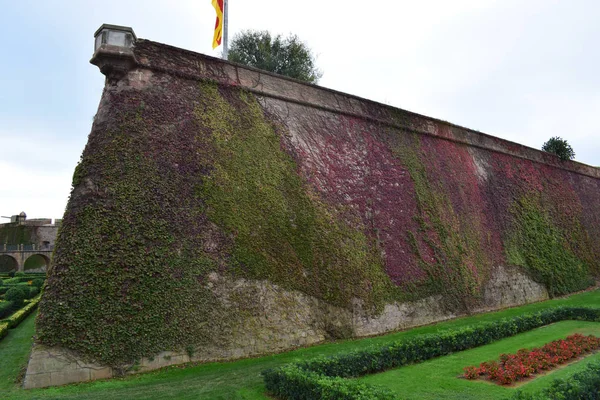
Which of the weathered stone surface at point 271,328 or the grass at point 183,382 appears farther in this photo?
the weathered stone surface at point 271,328

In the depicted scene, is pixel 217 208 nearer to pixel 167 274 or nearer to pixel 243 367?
pixel 167 274

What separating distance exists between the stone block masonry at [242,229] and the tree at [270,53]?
8082 mm

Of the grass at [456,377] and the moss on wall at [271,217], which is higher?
the moss on wall at [271,217]

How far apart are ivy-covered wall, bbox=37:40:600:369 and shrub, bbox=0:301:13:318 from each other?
287 inches

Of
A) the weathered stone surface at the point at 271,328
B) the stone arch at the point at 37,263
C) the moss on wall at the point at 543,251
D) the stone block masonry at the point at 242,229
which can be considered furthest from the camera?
the stone arch at the point at 37,263

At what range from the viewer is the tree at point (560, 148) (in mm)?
20609

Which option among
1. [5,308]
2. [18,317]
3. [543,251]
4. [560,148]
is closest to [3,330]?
[18,317]

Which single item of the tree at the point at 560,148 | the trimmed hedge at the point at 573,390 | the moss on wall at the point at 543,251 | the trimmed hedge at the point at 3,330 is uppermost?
the tree at the point at 560,148

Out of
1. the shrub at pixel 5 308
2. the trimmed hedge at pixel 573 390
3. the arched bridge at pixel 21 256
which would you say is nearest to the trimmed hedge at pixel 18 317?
the shrub at pixel 5 308

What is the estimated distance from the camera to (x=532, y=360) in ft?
21.6

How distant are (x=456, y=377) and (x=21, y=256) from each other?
112ft

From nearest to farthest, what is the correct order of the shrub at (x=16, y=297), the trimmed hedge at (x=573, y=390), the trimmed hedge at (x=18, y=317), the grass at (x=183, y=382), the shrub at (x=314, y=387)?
1. the trimmed hedge at (x=573, y=390)
2. the shrub at (x=314, y=387)
3. the grass at (x=183, y=382)
4. the trimmed hedge at (x=18, y=317)
5. the shrub at (x=16, y=297)

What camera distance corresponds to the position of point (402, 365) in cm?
687

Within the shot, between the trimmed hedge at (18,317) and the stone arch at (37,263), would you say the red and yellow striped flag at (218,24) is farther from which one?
the stone arch at (37,263)
